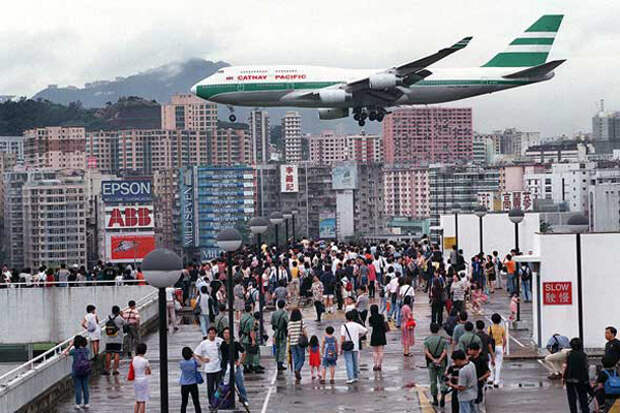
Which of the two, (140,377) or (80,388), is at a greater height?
(140,377)

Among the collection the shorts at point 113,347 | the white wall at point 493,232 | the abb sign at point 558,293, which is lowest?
the shorts at point 113,347

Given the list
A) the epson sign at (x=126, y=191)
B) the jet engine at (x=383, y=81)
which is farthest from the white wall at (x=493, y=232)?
the epson sign at (x=126, y=191)

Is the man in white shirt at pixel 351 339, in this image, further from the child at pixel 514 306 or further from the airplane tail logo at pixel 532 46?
the airplane tail logo at pixel 532 46

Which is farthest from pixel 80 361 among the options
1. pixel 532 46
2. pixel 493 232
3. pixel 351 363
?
pixel 532 46

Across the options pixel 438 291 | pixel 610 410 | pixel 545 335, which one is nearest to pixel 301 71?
pixel 438 291

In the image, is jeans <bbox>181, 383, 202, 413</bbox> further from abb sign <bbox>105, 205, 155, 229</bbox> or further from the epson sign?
the epson sign

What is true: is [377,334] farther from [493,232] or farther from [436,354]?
[493,232]

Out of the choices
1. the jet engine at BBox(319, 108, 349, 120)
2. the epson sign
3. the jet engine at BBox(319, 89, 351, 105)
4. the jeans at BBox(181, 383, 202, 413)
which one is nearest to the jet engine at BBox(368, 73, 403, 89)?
the jet engine at BBox(319, 89, 351, 105)
